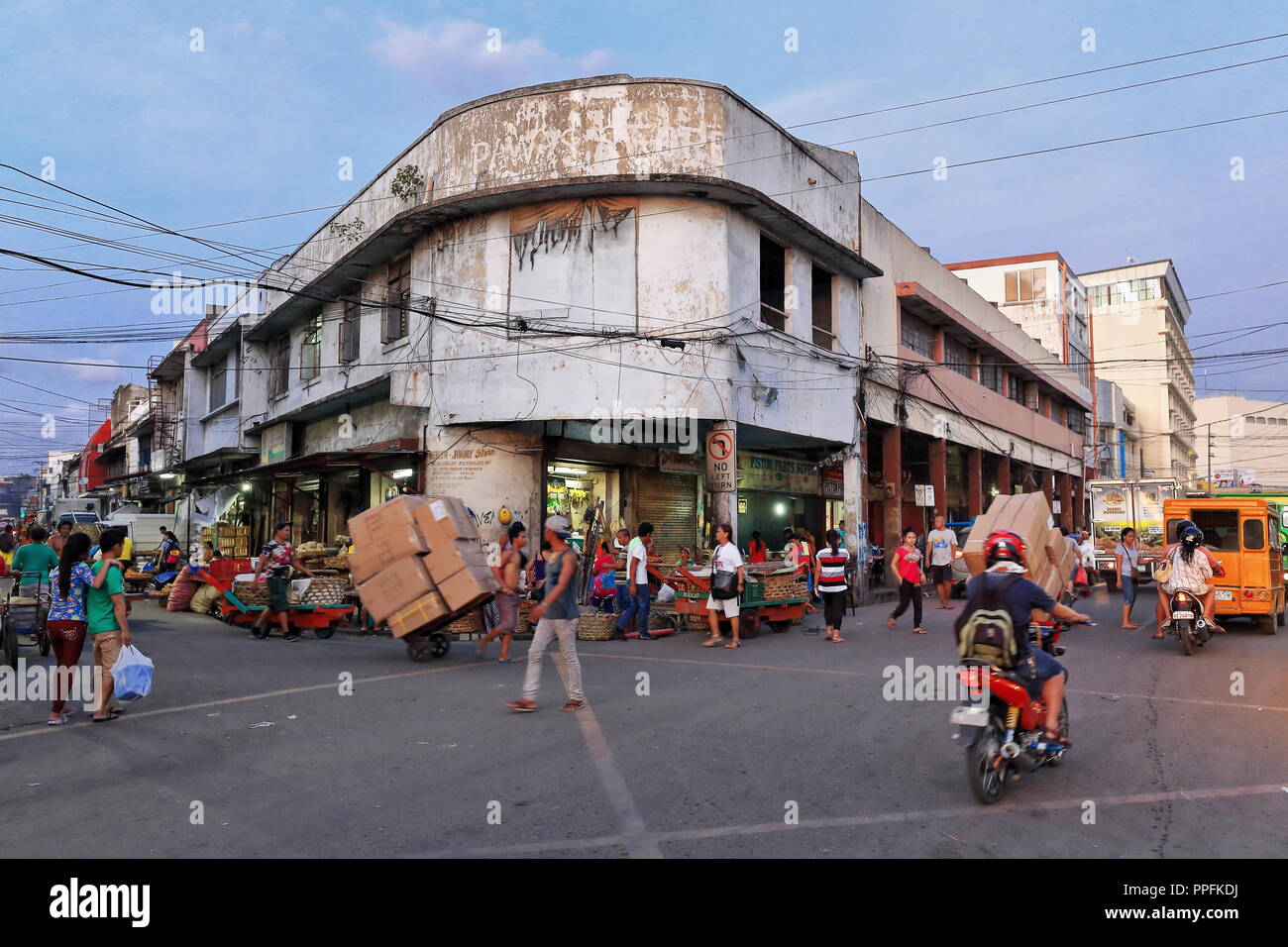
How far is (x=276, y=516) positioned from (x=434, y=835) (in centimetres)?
2357

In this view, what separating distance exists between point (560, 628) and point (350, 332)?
623 inches

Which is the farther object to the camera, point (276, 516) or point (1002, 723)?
point (276, 516)

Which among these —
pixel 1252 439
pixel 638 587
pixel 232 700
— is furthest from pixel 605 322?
pixel 1252 439

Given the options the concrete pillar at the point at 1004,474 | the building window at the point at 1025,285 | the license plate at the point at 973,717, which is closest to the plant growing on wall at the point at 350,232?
the license plate at the point at 973,717

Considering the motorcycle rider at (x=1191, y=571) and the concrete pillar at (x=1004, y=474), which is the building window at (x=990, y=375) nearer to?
the concrete pillar at (x=1004, y=474)

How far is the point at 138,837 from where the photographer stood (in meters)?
4.66

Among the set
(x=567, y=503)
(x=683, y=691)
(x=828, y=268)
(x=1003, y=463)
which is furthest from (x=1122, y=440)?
(x=683, y=691)

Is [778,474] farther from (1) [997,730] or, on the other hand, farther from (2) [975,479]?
(1) [997,730]

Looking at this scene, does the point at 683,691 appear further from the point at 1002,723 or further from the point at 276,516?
the point at 276,516

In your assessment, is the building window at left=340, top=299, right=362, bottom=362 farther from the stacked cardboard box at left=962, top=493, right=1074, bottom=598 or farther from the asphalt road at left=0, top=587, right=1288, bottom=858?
the stacked cardboard box at left=962, top=493, right=1074, bottom=598

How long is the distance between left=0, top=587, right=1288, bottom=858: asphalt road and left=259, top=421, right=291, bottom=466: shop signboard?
15.7 metres

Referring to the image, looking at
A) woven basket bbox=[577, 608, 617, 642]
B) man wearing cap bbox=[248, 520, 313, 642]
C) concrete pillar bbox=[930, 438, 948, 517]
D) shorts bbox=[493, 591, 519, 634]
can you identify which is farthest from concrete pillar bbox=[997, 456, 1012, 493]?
man wearing cap bbox=[248, 520, 313, 642]

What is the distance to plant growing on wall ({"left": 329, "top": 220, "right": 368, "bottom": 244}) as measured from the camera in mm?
20408

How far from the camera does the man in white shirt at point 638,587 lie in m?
13.4
